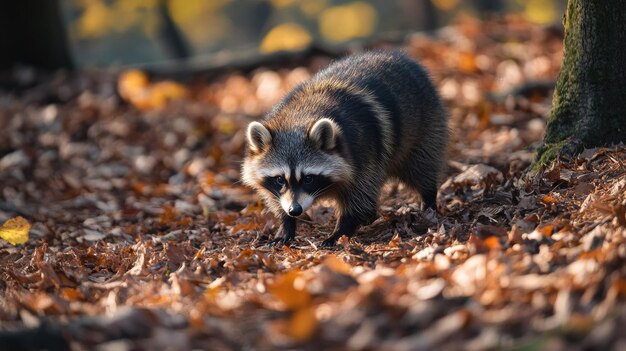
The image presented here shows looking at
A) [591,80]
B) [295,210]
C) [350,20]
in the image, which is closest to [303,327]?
[295,210]

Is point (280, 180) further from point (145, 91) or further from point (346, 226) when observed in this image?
point (145, 91)

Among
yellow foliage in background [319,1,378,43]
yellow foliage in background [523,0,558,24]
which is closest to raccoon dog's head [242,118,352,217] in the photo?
yellow foliage in background [523,0,558,24]

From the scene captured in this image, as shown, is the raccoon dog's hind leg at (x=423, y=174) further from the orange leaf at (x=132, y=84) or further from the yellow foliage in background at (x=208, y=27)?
the yellow foliage in background at (x=208, y=27)

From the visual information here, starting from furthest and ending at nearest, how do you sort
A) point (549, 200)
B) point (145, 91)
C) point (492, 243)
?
1. point (145, 91)
2. point (549, 200)
3. point (492, 243)

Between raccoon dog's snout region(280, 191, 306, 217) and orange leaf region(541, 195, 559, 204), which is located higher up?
orange leaf region(541, 195, 559, 204)

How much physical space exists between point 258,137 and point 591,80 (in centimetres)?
261

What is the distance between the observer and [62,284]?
15.1ft

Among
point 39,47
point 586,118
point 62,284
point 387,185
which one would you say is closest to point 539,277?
point 586,118

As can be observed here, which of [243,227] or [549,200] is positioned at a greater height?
[549,200]

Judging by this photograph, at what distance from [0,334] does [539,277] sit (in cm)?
254

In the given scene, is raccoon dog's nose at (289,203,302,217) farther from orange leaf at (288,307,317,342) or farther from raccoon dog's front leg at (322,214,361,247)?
orange leaf at (288,307,317,342)

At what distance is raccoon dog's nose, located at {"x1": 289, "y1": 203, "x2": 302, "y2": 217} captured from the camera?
5461 millimetres

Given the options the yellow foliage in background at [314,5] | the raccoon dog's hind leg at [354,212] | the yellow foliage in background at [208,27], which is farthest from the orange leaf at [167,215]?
the yellow foliage in background at [208,27]

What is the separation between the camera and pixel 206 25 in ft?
115
